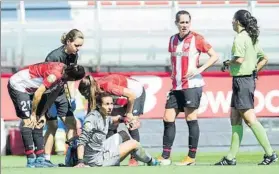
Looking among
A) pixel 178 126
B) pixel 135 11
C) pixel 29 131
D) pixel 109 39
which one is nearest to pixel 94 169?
pixel 29 131

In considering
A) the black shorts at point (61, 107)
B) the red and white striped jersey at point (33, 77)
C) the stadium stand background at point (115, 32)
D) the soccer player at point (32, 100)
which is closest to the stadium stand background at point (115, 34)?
the stadium stand background at point (115, 32)

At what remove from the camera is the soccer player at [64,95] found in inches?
417

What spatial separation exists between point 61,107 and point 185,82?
4.69 feet

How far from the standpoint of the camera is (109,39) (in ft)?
51.5

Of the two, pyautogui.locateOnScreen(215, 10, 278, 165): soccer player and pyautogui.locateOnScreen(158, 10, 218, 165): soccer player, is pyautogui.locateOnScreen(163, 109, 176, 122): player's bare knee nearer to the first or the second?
pyautogui.locateOnScreen(158, 10, 218, 165): soccer player

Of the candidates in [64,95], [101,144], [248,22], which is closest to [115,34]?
[64,95]

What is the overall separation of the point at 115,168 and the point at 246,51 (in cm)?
213

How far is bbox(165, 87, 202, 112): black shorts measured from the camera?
10.5 metres

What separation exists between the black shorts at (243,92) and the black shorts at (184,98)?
1.78 ft

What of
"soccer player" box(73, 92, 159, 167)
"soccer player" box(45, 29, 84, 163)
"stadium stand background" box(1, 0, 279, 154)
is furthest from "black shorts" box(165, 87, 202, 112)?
"stadium stand background" box(1, 0, 279, 154)

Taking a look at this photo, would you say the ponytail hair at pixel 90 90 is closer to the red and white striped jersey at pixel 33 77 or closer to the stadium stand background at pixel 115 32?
the red and white striped jersey at pixel 33 77

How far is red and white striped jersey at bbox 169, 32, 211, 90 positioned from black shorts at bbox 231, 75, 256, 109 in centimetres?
61

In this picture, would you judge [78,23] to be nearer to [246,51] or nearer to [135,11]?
[135,11]

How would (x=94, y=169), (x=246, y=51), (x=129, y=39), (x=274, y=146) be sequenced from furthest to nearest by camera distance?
(x=129, y=39)
(x=274, y=146)
(x=246, y=51)
(x=94, y=169)
